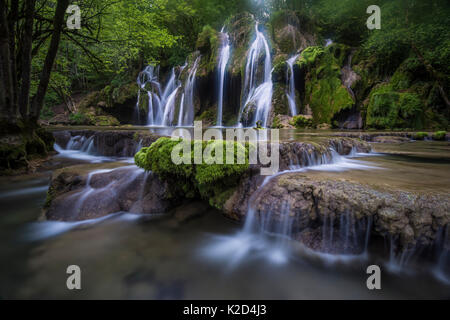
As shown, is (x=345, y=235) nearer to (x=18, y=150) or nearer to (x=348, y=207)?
(x=348, y=207)

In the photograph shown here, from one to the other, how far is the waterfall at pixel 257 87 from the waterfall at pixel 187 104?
497 centimetres

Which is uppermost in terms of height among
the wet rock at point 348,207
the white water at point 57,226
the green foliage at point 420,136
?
the green foliage at point 420,136

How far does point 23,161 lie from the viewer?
5.53 meters

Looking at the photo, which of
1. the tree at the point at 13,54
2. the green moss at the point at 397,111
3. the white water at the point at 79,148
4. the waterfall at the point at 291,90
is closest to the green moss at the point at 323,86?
the waterfall at the point at 291,90

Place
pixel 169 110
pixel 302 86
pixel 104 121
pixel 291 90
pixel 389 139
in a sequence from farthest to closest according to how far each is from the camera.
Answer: pixel 104 121, pixel 169 110, pixel 302 86, pixel 291 90, pixel 389 139

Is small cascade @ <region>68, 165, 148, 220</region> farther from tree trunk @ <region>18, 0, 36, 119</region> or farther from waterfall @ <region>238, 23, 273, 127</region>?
waterfall @ <region>238, 23, 273, 127</region>

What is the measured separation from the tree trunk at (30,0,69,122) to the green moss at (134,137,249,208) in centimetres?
481

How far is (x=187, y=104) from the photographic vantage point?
17.6 m

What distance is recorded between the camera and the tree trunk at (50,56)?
5.21m

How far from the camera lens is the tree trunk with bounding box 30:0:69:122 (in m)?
5.21

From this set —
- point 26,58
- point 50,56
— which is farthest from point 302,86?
point 26,58

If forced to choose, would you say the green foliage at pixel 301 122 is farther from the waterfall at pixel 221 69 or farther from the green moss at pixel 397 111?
the waterfall at pixel 221 69

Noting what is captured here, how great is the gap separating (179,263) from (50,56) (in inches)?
289

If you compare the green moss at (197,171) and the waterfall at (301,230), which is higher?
the green moss at (197,171)
